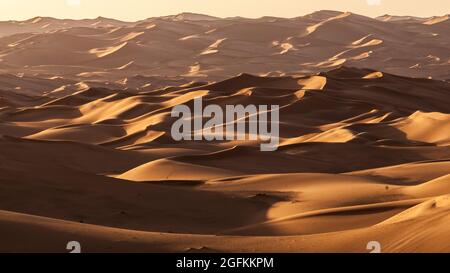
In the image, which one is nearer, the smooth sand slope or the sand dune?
the smooth sand slope

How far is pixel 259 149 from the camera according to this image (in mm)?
13906

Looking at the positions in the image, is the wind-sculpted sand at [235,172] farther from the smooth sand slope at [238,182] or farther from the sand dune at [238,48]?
the sand dune at [238,48]

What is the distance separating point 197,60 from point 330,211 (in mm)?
57050

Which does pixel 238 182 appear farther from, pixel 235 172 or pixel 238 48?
pixel 238 48

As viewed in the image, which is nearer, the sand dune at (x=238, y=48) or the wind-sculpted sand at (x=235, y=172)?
the wind-sculpted sand at (x=235, y=172)

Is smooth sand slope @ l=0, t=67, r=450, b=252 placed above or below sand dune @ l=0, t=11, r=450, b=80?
below

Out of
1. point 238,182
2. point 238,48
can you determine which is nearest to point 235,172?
point 238,182

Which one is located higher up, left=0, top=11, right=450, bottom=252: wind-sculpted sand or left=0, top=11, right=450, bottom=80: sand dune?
left=0, top=11, right=450, bottom=80: sand dune

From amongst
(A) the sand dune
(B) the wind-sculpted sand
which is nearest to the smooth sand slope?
(B) the wind-sculpted sand

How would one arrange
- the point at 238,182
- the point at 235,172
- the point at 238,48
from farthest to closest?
1. the point at 238,48
2. the point at 235,172
3. the point at 238,182

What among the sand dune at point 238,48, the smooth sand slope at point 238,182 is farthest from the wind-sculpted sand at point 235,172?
the sand dune at point 238,48

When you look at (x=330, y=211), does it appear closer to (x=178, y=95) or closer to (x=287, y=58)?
(x=178, y=95)

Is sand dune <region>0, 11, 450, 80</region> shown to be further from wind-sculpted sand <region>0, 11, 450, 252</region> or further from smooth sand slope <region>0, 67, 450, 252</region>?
smooth sand slope <region>0, 67, 450, 252</region>

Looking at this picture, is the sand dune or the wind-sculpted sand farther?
the sand dune
